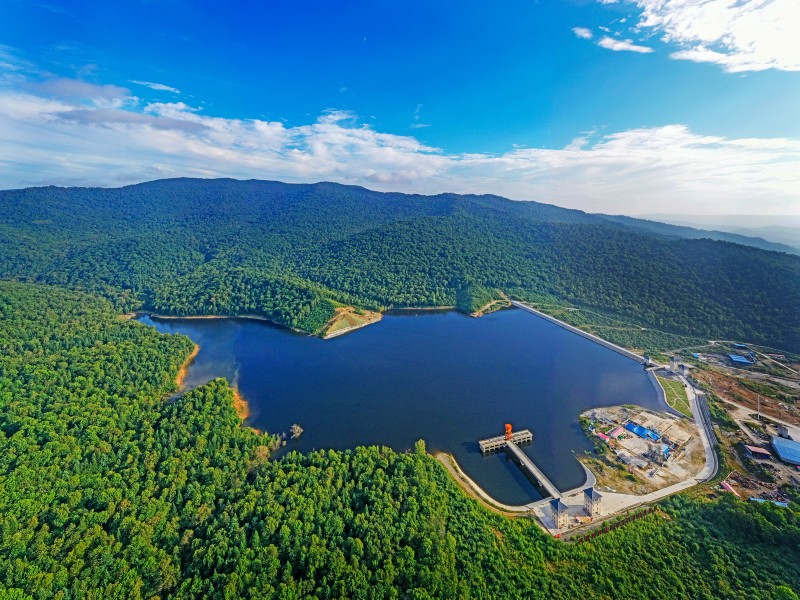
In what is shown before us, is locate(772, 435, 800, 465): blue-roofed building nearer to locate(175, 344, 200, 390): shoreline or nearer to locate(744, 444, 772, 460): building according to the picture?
locate(744, 444, 772, 460): building

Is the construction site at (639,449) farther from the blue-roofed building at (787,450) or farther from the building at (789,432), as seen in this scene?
the building at (789,432)

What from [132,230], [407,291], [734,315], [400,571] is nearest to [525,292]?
[407,291]

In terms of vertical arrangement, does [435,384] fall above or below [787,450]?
below

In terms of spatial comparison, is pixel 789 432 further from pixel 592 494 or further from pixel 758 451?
pixel 592 494

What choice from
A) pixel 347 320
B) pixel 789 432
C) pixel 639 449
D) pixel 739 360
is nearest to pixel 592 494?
pixel 639 449

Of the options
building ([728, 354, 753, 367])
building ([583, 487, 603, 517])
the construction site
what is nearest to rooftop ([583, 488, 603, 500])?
building ([583, 487, 603, 517])

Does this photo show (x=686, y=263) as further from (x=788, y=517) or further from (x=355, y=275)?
(x=355, y=275)
